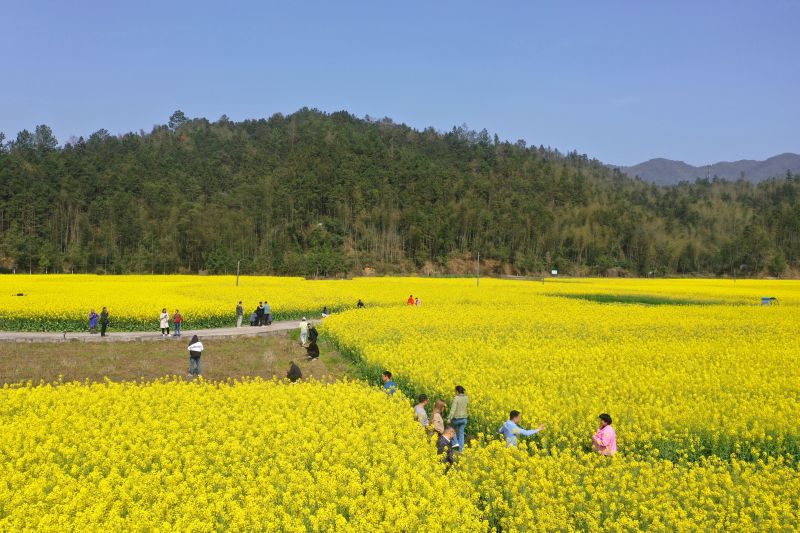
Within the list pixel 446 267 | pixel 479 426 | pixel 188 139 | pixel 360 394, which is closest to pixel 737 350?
pixel 479 426

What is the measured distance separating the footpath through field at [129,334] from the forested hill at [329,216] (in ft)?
168

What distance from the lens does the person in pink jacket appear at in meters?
8.82

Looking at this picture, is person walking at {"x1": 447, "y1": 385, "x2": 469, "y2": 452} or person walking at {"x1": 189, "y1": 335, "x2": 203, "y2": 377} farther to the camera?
person walking at {"x1": 189, "y1": 335, "x2": 203, "y2": 377}

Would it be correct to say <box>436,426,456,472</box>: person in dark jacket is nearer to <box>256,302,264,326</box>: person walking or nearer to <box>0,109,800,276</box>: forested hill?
<box>256,302,264,326</box>: person walking

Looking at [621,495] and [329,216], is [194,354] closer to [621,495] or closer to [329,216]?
[621,495]

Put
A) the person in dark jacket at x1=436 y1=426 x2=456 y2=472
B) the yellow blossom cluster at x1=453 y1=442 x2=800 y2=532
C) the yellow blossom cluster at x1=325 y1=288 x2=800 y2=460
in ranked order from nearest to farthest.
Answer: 1. the yellow blossom cluster at x1=453 y1=442 x2=800 y2=532
2. the person in dark jacket at x1=436 y1=426 x2=456 y2=472
3. the yellow blossom cluster at x1=325 y1=288 x2=800 y2=460

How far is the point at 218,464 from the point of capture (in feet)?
26.2

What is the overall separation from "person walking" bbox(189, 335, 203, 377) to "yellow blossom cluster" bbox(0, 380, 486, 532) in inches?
186

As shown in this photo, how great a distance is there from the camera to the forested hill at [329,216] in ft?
309

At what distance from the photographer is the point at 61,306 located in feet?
88.6

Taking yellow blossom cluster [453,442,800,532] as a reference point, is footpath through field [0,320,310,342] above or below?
below

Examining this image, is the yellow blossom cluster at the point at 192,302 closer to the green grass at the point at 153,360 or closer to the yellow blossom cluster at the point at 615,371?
the green grass at the point at 153,360

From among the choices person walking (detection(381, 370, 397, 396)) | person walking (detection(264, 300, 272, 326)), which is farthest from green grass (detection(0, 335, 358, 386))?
person walking (detection(264, 300, 272, 326))

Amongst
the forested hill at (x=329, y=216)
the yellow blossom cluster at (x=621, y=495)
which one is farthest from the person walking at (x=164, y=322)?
the forested hill at (x=329, y=216)
